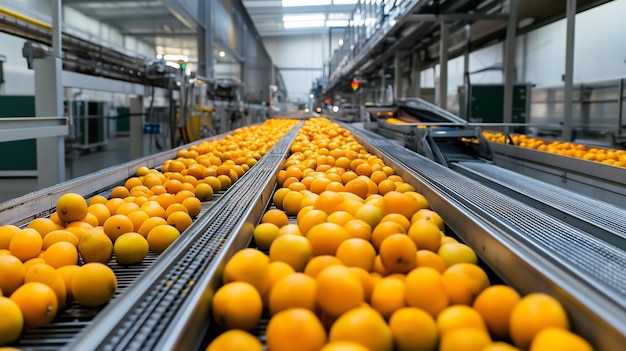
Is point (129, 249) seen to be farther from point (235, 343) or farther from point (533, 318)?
point (533, 318)

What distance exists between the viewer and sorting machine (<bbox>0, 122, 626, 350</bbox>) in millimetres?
991

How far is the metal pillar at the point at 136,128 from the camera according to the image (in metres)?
8.51

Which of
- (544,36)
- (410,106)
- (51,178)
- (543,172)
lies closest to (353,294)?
(51,178)

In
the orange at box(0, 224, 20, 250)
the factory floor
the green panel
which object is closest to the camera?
the orange at box(0, 224, 20, 250)

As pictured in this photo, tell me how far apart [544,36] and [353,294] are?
1272cm

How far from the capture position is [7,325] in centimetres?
114

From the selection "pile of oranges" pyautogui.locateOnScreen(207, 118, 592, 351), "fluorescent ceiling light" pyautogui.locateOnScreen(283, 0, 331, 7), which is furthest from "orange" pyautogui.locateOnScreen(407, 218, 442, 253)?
"fluorescent ceiling light" pyautogui.locateOnScreen(283, 0, 331, 7)

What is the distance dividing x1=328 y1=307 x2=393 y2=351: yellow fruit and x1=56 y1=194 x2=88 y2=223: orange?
147 centimetres

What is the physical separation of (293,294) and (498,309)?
0.48 m

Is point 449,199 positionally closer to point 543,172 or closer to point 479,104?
point 543,172

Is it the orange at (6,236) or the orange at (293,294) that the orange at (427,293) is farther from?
the orange at (6,236)

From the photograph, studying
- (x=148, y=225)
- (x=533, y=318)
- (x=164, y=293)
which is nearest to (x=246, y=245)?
(x=148, y=225)

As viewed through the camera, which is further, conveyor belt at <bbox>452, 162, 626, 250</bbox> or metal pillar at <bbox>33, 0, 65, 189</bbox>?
metal pillar at <bbox>33, 0, 65, 189</bbox>

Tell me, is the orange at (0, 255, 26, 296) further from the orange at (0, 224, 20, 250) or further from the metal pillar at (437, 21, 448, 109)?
the metal pillar at (437, 21, 448, 109)
